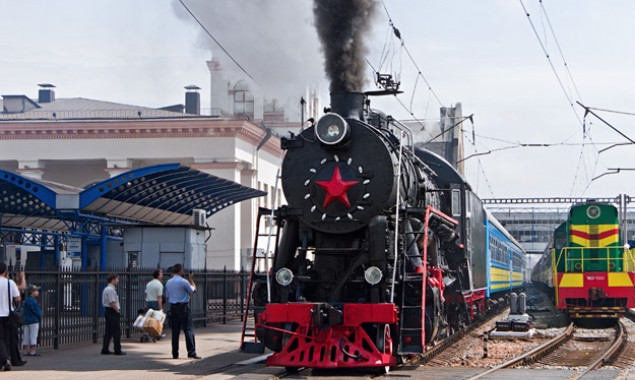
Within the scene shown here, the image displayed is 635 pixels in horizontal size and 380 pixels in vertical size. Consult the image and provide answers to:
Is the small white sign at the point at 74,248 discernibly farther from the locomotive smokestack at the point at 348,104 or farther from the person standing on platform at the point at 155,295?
the locomotive smokestack at the point at 348,104

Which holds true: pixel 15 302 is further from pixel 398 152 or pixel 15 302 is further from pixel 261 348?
pixel 398 152

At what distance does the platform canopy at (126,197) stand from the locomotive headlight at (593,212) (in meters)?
10.6

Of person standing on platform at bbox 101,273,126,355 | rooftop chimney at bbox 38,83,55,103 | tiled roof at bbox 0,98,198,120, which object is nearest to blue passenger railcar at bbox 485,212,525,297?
person standing on platform at bbox 101,273,126,355

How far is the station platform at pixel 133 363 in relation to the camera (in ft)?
42.8

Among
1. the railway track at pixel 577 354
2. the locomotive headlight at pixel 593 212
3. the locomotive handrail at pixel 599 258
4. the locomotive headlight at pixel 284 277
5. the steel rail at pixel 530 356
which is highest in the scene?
the locomotive headlight at pixel 593 212

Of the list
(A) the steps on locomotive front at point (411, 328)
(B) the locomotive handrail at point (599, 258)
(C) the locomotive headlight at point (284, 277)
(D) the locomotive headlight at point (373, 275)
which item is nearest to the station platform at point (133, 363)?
(C) the locomotive headlight at point (284, 277)

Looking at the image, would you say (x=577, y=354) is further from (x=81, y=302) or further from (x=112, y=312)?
(x=81, y=302)

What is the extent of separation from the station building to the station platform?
1076 inches

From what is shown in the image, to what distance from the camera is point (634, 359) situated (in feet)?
51.0

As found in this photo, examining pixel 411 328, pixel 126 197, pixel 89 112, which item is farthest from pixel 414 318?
pixel 89 112

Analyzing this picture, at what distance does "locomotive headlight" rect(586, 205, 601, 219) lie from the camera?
24375 millimetres

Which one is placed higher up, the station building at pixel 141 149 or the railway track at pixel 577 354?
the station building at pixel 141 149

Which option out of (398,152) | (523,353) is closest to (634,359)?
(523,353)

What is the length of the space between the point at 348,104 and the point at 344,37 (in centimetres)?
130
